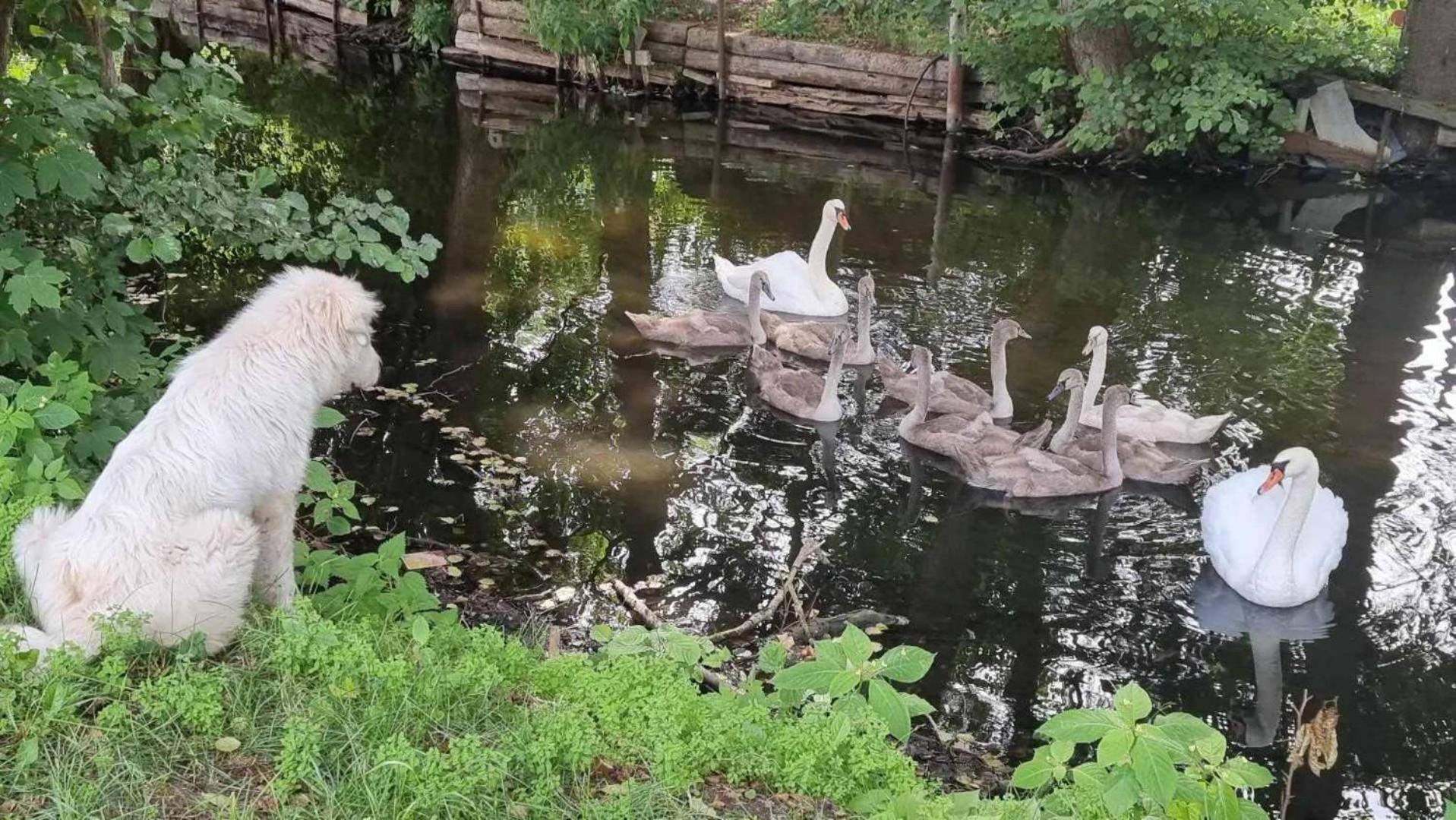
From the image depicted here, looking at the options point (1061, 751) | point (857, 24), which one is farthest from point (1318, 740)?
point (857, 24)

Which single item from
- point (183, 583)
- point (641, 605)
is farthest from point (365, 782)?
point (641, 605)

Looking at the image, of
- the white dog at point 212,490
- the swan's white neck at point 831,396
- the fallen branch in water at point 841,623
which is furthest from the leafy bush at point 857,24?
the white dog at point 212,490

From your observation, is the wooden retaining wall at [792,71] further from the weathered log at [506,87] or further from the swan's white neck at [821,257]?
the swan's white neck at [821,257]

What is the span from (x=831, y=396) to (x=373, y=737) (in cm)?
568

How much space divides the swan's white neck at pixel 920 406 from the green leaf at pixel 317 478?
4595 mm

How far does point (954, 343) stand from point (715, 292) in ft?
7.34

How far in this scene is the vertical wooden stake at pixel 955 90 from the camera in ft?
55.4

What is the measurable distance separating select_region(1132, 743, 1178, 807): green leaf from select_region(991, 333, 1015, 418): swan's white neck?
19.1ft

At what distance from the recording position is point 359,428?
25.9 feet

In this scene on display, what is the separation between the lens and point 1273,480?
6.78 metres

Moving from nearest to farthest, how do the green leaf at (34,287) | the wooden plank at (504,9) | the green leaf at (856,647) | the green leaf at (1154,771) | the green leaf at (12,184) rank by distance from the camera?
the green leaf at (1154,771) < the green leaf at (856,647) < the green leaf at (34,287) < the green leaf at (12,184) < the wooden plank at (504,9)

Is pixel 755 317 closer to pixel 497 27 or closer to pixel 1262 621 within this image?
pixel 1262 621

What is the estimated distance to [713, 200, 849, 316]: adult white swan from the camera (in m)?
10.8

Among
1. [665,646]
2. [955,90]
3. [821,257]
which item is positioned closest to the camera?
[665,646]
